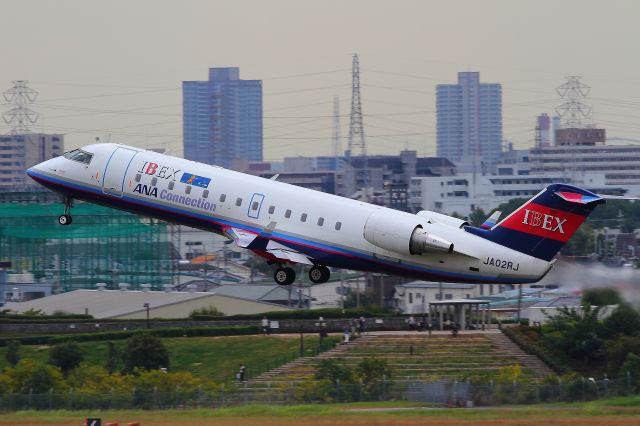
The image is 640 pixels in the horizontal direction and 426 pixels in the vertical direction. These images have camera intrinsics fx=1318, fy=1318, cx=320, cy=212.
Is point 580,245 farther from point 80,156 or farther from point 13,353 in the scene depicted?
point 80,156

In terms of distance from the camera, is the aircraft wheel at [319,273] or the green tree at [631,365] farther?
the green tree at [631,365]

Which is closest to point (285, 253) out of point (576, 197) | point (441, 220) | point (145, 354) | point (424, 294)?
point (441, 220)

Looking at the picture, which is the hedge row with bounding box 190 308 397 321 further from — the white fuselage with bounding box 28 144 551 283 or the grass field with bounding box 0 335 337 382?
the white fuselage with bounding box 28 144 551 283

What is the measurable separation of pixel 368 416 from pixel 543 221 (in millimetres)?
9277

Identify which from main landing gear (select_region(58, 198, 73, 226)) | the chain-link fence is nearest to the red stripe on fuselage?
the chain-link fence

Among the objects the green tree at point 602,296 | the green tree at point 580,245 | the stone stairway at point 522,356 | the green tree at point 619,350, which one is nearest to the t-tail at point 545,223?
the green tree at point 602,296

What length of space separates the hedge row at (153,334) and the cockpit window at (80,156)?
29.2 m

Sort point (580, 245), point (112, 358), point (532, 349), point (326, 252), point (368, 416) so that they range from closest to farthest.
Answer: point (368, 416), point (326, 252), point (112, 358), point (532, 349), point (580, 245)

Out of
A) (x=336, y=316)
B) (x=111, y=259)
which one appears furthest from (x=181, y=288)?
(x=336, y=316)

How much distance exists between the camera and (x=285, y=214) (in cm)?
4866

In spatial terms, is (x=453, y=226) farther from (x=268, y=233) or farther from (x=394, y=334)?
(x=394, y=334)

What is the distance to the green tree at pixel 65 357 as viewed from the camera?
2901 inches

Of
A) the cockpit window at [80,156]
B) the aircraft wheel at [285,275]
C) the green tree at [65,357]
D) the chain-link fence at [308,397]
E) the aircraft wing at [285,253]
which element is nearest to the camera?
the aircraft wing at [285,253]

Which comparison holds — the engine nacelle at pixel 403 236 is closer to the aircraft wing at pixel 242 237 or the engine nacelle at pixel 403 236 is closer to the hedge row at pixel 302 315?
the aircraft wing at pixel 242 237
